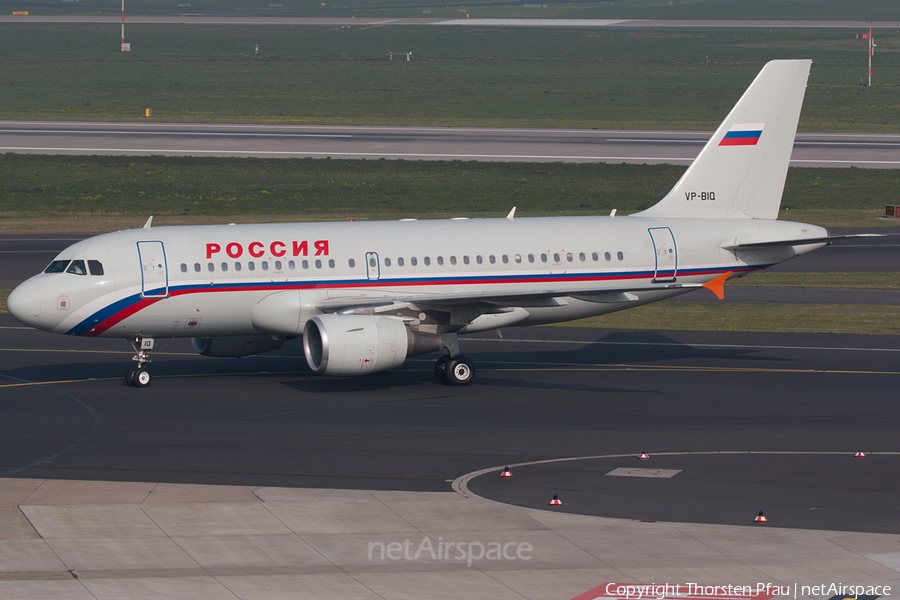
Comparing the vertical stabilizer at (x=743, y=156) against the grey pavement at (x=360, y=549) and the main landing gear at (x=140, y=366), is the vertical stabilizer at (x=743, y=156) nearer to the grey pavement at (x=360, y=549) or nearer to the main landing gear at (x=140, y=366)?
the main landing gear at (x=140, y=366)

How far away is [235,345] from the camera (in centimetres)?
3581

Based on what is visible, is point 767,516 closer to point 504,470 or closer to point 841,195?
point 504,470

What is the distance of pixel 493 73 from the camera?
6181 inches

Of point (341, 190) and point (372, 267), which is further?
point (341, 190)

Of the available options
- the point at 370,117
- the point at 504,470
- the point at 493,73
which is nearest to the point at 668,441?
the point at 504,470

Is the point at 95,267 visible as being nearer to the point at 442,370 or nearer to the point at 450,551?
the point at 442,370

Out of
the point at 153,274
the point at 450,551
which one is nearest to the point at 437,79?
the point at 153,274

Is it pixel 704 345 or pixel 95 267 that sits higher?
pixel 95 267

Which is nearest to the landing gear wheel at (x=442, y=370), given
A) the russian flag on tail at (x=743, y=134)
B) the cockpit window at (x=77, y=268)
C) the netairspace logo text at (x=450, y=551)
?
the cockpit window at (x=77, y=268)

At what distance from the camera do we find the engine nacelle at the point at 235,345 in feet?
117

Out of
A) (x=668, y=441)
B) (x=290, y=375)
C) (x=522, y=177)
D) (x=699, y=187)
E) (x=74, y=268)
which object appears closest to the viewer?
(x=668, y=441)

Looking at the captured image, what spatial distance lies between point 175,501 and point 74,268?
12.9 m

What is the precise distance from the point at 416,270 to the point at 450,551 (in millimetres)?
16204

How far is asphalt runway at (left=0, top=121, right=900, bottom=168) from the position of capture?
92.4m
